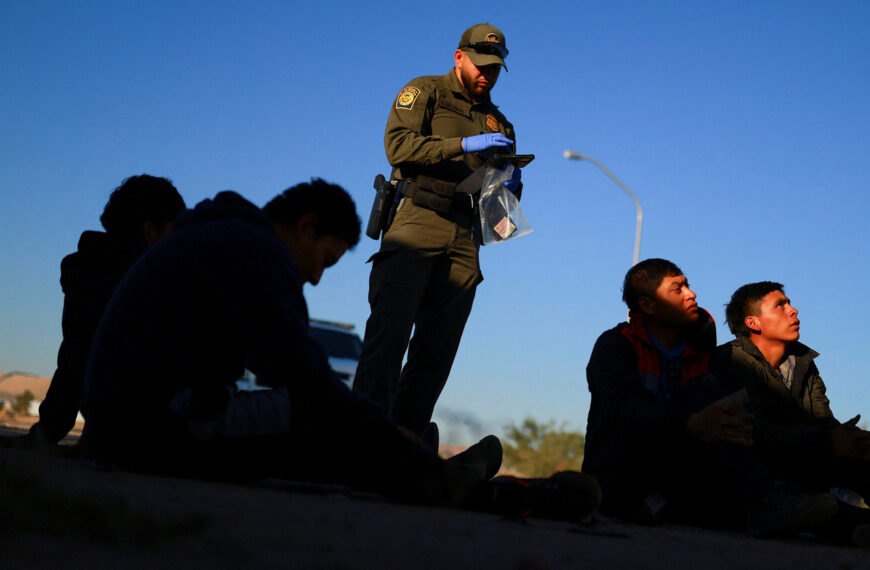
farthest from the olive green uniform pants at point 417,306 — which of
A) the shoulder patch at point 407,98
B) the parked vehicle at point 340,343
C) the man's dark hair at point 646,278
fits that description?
the parked vehicle at point 340,343

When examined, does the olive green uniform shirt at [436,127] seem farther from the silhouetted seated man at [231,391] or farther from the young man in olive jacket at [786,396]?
the silhouetted seated man at [231,391]

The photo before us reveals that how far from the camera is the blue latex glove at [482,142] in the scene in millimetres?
4816

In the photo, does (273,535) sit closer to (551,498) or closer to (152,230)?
(551,498)

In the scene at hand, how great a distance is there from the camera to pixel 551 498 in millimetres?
2992

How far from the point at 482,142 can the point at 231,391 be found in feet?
8.05

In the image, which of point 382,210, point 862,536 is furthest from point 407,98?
point 862,536

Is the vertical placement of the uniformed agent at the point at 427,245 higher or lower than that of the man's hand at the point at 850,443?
higher

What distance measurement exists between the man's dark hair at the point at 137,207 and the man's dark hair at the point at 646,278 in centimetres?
248

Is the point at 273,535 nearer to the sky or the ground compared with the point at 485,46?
nearer to the ground

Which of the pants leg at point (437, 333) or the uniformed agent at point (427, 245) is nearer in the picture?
the uniformed agent at point (427, 245)

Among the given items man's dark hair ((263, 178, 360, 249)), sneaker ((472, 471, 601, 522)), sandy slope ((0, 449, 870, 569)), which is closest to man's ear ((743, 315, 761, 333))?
sandy slope ((0, 449, 870, 569))

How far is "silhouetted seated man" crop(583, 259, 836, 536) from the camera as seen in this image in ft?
11.6

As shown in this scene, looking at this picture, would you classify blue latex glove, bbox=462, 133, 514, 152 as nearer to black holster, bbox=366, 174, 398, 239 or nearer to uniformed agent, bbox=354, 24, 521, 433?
uniformed agent, bbox=354, 24, 521, 433

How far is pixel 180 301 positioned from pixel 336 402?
607mm
